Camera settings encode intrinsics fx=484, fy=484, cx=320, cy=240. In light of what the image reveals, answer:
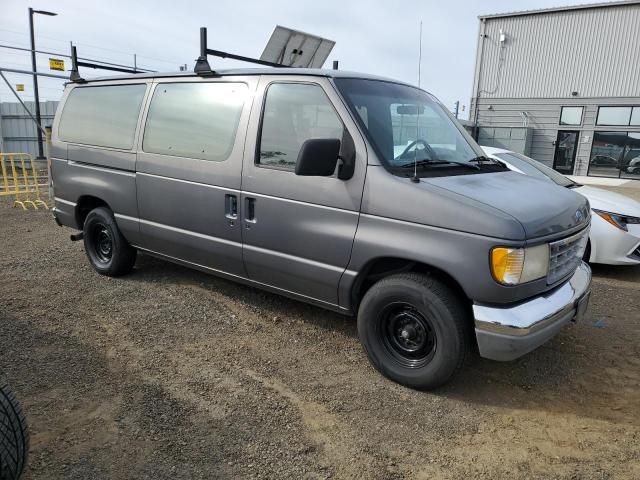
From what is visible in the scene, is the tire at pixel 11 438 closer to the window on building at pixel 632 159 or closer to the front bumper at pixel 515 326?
the front bumper at pixel 515 326

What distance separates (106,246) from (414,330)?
3.79 m

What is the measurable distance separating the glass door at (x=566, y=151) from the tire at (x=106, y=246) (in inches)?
894

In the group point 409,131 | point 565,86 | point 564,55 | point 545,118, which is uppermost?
point 564,55

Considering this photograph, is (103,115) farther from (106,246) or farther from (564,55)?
(564,55)

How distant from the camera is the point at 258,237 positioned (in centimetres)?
387

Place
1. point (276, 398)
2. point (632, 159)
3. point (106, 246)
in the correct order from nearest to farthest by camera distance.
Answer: point (276, 398)
point (106, 246)
point (632, 159)

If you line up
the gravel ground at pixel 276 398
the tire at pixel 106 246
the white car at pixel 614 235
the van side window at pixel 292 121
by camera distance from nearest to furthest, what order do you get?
the gravel ground at pixel 276 398
the van side window at pixel 292 121
the tire at pixel 106 246
the white car at pixel 614 235

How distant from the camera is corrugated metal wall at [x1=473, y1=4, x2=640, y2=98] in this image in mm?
21219

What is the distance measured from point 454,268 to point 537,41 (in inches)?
946

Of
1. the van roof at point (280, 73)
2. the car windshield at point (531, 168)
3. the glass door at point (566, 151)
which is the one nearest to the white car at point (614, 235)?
the car windshield at point (531, 168)

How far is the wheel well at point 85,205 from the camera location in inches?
212

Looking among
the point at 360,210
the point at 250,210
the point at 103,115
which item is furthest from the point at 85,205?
the point at 360,210

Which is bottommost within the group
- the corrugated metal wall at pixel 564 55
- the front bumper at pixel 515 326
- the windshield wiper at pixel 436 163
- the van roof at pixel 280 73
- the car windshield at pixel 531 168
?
the front bumper at pixel 515 326

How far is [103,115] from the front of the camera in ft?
16.6
